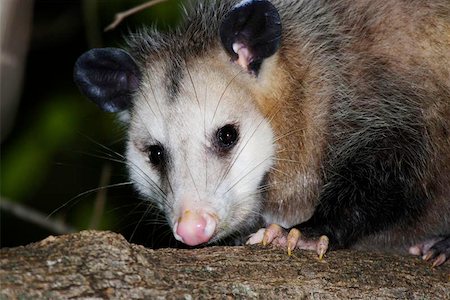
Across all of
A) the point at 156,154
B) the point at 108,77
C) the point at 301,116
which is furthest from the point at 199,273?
the point at 108,77

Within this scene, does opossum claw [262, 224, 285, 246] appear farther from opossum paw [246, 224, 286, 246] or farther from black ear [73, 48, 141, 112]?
black ear [73, 48, 141, 112]

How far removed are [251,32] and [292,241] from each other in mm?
865

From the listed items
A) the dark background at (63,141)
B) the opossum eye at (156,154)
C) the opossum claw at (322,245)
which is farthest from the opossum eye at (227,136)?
the dark background at (63,141)

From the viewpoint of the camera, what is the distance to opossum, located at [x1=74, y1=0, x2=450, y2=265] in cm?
338

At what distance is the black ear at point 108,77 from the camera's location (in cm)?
372

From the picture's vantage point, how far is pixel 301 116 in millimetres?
3557

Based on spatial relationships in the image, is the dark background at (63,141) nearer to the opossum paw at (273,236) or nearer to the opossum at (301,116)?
the opossum at (301,116)

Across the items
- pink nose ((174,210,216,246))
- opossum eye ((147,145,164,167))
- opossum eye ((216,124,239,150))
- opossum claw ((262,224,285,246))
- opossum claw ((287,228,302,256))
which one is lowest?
opossum claw ((287,228,302,256))

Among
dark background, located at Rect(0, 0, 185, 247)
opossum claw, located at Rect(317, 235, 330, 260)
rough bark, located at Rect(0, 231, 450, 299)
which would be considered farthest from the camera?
dark background, located at Rect(0, 0, 185, 247)

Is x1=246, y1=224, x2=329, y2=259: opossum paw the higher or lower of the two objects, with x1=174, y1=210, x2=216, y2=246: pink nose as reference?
lower

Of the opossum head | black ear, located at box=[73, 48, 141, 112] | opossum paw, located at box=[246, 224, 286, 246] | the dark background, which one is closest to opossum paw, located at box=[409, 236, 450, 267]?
opossum paw, located at box=[246, 224, 286, 246]

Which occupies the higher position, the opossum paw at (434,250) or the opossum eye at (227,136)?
the opossum eye at (227,136)

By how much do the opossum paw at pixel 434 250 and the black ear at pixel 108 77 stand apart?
1.37m

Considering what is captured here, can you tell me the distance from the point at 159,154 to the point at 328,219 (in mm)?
704
